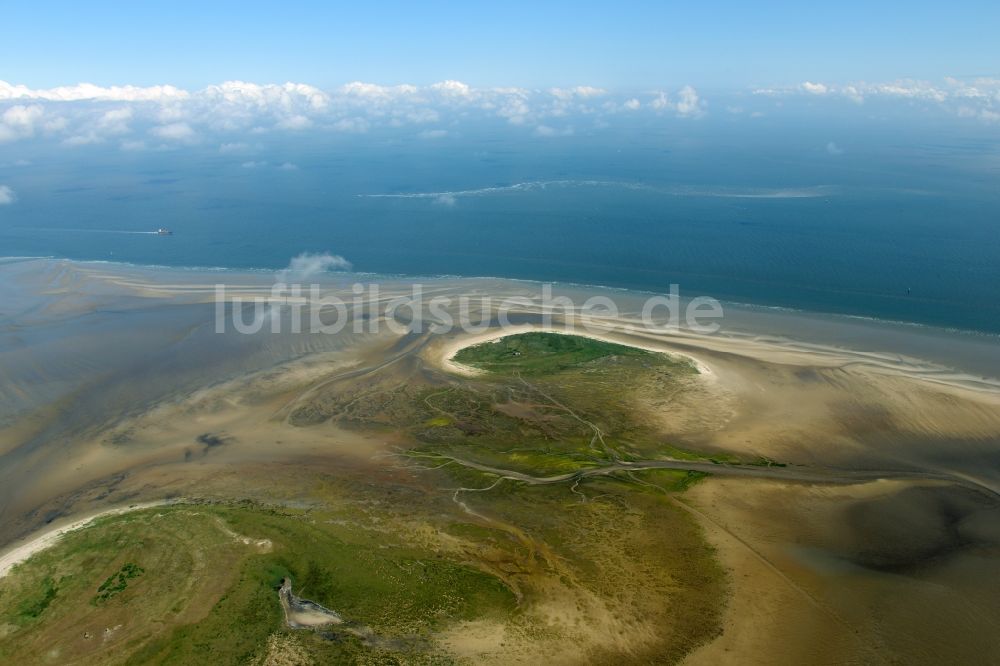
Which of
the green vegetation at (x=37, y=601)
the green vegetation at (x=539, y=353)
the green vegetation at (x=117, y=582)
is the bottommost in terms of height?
the green vegetation at (x=37, y=601)

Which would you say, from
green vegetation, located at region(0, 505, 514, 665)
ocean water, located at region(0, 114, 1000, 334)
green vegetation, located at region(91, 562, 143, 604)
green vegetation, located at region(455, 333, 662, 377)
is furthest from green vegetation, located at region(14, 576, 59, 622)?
ocean water, located at region(0, 114, 1000, 334)

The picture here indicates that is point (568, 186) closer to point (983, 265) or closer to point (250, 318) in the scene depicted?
point (983, 265)

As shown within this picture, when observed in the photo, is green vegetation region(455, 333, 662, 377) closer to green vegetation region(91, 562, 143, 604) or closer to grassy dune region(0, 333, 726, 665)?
grassy dune region(0, 333, 726, 665)

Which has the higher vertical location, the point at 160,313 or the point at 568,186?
the point at 568,186

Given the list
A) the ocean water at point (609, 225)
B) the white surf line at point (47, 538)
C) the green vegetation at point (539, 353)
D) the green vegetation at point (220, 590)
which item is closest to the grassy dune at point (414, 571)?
the green vegetation at point (220, 590)

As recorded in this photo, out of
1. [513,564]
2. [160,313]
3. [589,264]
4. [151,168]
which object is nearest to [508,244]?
[589,264]

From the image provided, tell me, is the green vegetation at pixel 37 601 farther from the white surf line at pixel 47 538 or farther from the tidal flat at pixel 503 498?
the white surf line at pixel 47 538

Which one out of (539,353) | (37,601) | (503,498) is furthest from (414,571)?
(539,353)
